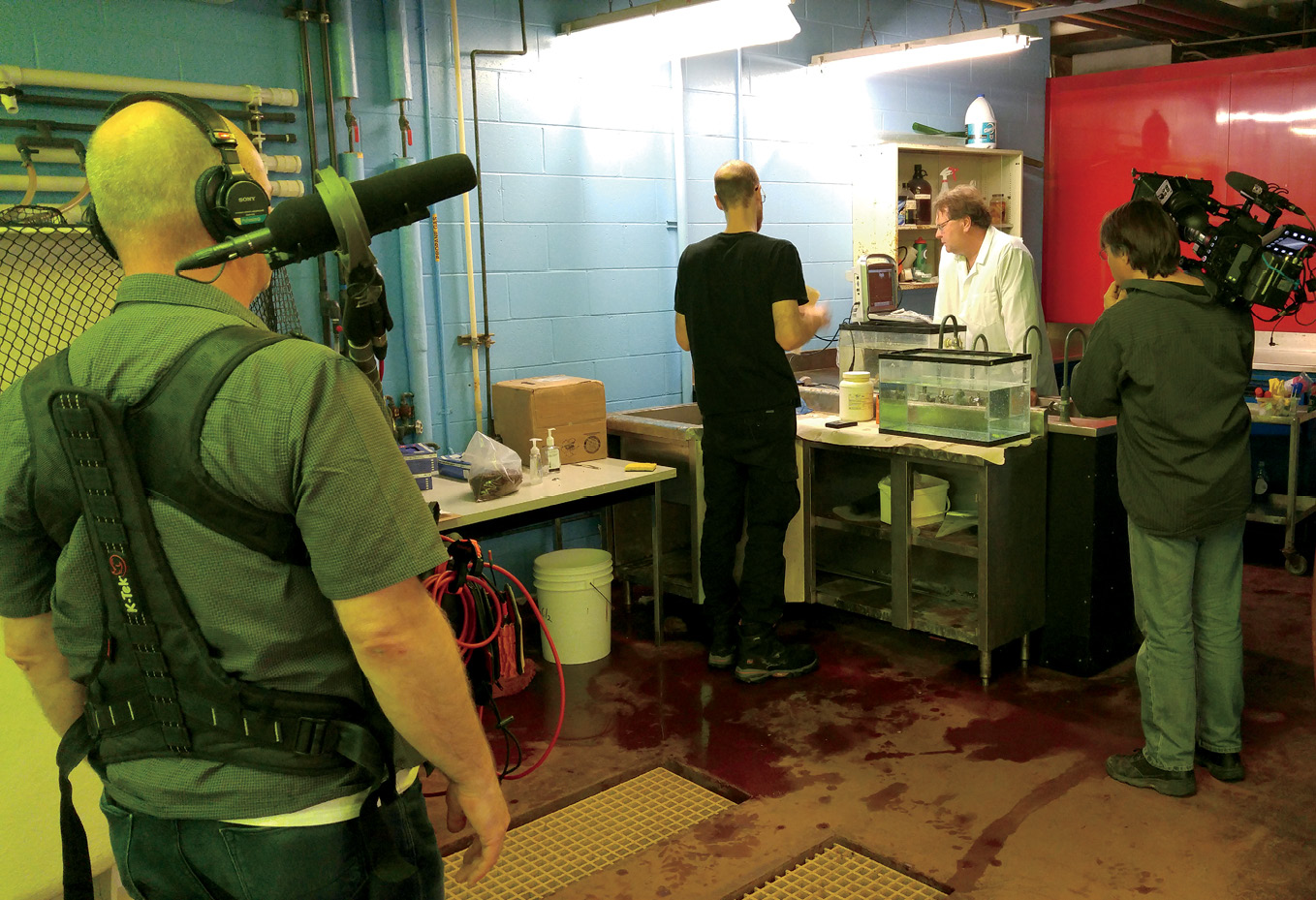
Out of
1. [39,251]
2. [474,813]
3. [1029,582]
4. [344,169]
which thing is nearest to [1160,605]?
[1029,582]

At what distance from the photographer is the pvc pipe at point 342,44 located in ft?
12.6

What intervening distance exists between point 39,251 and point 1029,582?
3.35 m

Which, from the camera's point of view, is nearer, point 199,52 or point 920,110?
point 199,52

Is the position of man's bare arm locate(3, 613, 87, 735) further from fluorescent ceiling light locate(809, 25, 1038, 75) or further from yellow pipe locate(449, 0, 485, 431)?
fluorescent ceiling light locate(809, 25, 1038, 75)

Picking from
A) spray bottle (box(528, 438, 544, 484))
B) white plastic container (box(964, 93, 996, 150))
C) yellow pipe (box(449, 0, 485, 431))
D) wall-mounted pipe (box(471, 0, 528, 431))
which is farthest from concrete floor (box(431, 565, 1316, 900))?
white plastic container (box(964, 93, 996, 150))

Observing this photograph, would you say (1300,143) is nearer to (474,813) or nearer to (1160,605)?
(1160,605)

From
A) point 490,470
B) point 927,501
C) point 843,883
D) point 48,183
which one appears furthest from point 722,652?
point 48,183

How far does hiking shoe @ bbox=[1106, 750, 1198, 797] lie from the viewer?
2.93 m

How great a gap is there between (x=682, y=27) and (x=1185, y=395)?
2314 mm

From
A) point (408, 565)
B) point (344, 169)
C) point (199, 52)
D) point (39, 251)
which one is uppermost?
point (199, 52)

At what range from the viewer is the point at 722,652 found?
3.98 metres

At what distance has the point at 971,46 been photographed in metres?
4.61

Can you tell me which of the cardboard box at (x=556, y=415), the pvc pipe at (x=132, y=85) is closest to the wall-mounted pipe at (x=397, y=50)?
the pvc pipe at (x=132, y=85)

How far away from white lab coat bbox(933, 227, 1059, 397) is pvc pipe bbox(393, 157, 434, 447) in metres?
2.44
